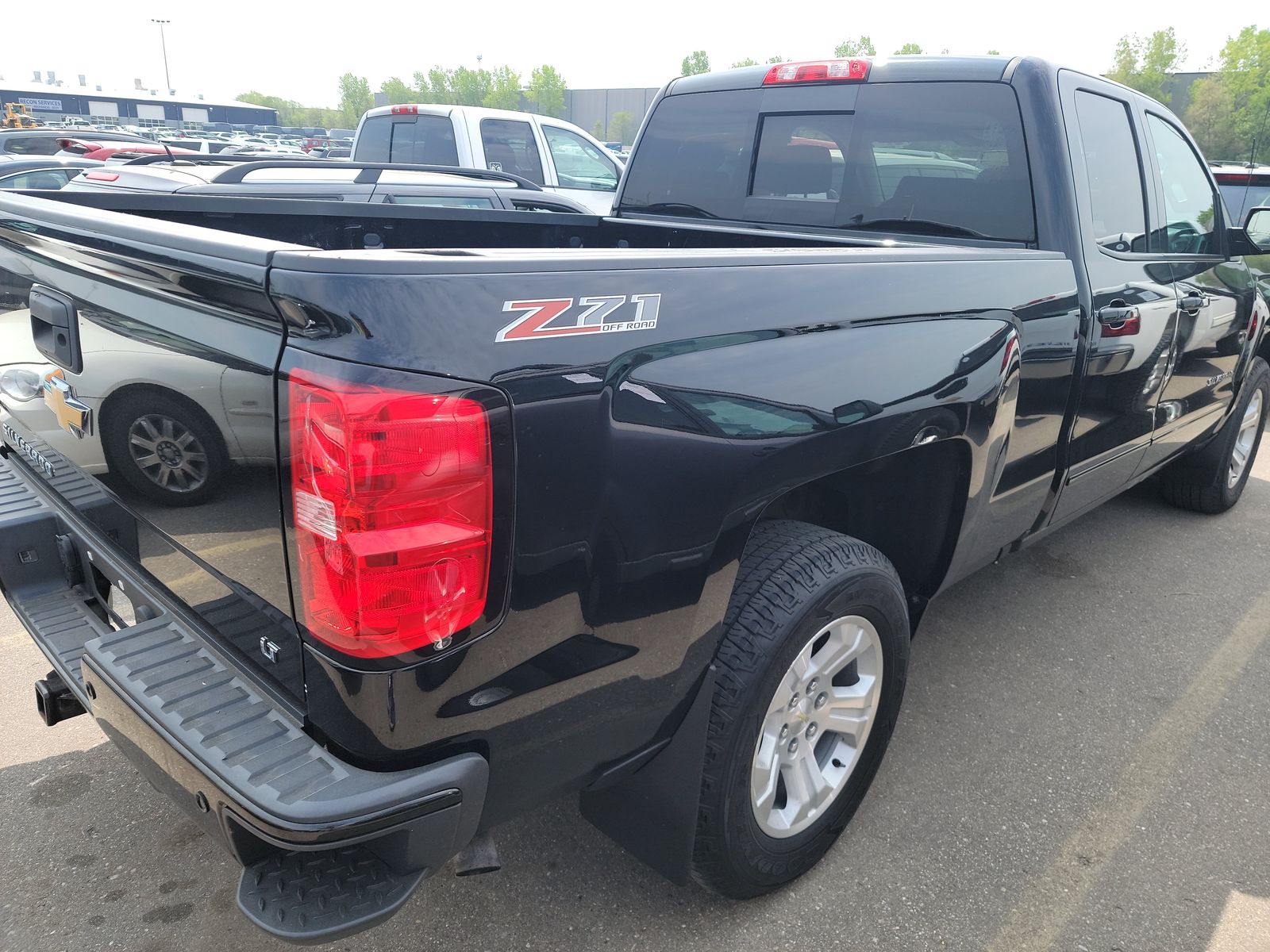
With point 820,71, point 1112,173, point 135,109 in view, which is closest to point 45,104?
point 135,109

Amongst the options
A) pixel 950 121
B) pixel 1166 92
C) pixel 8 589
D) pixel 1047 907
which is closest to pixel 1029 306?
pixel 950 121

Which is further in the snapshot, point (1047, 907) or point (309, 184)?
point (309, 184)

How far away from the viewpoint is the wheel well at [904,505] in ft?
8.15

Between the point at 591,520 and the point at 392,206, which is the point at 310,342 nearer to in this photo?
the point at 591,520

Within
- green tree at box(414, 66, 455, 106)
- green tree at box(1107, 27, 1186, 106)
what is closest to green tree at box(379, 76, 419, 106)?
green tree at box(414, 66, 455, 106)

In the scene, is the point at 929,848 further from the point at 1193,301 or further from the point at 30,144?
the point at 30,144

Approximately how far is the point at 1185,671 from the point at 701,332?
110 inches

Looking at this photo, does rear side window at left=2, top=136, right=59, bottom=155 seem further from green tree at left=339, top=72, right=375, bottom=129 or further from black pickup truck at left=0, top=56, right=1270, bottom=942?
green tree at left=339, top=72, right=375, bottom=129

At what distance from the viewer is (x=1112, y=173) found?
10.4ft

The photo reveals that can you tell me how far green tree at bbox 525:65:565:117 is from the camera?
91750 mm

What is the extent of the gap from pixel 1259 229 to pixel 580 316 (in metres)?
4.43

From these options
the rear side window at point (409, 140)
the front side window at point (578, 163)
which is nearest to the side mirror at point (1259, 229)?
the front side window at point (578, 163)

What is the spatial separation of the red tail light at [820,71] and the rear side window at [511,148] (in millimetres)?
5598

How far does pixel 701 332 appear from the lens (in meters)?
1.73
